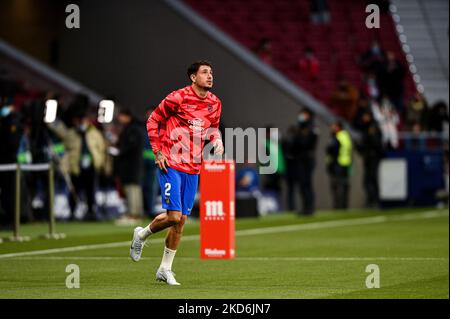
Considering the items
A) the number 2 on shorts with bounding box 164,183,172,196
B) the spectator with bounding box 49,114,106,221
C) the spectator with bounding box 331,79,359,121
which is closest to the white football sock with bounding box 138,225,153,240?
the number 2 on shorts with bounding box 164,183,172,196

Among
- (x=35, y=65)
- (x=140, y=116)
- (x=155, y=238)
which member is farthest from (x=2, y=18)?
(x=155, y=238)

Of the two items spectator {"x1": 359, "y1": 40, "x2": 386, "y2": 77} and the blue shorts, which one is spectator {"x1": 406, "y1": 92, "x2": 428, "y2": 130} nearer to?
spectator {"x1": 359, "y1": 40, "x2": 386, "y2": 77}

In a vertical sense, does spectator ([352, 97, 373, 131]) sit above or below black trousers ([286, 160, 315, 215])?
above

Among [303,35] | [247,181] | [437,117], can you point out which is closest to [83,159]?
[247,181]

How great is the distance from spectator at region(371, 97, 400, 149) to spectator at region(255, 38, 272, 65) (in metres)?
3.38

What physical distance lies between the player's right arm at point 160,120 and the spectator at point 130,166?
1243cm

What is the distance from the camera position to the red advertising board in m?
16.1

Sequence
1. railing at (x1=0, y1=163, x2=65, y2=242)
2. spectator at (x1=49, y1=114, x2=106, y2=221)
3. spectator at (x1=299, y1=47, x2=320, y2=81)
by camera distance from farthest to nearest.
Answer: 1. spectator at (x1=299, y1=47, x2=320, y2=81)
2. spectator at (x1=49, y1=114, x2=106, y2=221)
3. railing at (x1=0, y1=163, x2=65, y2=242)

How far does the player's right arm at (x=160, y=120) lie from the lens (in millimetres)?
13445

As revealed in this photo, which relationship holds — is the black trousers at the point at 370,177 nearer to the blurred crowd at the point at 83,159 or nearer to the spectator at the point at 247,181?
the spectator at the point at 247,181

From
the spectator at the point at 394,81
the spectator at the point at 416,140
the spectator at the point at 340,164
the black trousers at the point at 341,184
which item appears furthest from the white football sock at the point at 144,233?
the spectator at the point at 394,81

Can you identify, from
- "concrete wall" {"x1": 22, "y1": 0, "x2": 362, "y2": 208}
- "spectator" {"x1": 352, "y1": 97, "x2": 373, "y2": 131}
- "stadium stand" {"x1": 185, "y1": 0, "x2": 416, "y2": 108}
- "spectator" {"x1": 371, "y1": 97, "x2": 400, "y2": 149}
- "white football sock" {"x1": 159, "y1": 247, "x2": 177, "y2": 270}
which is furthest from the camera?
"stadium stand" {"x1": 185, "y1": 0, "x2": 416, "y2": 108}

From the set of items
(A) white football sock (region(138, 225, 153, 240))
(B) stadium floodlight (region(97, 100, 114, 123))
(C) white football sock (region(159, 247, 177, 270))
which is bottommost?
(C) white football sock (region(159, 247, 177, 270))

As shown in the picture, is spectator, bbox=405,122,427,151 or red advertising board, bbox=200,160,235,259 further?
spectator, bbox=405,122,427,151
